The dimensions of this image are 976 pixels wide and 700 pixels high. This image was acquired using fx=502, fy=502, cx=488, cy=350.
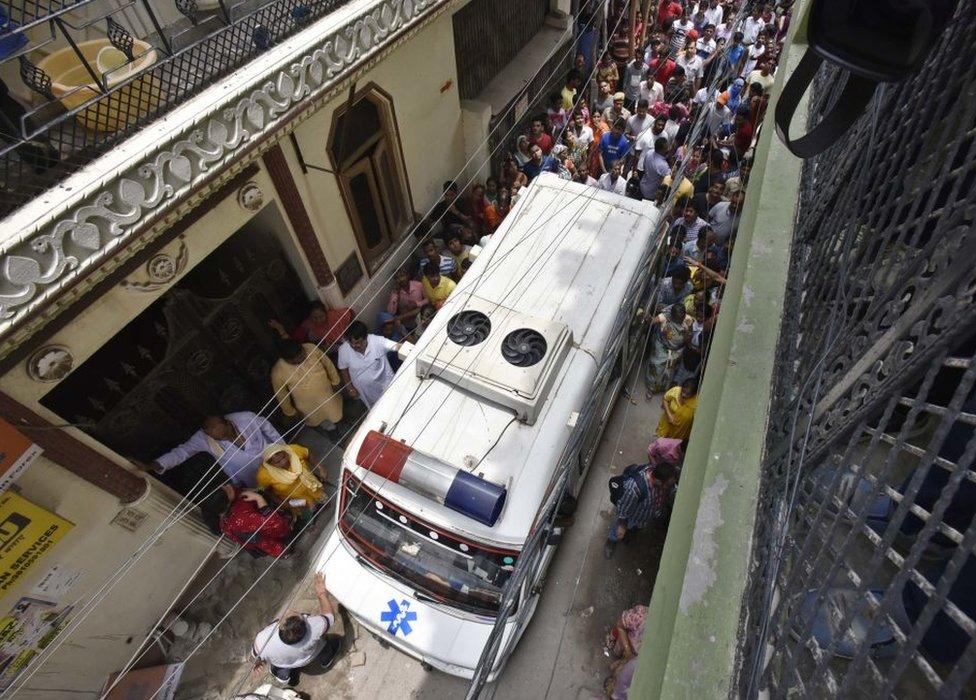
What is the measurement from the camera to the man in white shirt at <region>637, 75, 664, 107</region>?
9617mm

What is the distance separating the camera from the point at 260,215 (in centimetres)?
550

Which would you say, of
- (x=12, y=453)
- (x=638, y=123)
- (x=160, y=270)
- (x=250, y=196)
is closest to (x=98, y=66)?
(x=250, y=196)

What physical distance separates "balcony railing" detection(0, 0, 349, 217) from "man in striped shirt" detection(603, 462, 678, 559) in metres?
5.06

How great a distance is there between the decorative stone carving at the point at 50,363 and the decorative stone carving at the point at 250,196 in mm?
1955

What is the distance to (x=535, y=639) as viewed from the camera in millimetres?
5051

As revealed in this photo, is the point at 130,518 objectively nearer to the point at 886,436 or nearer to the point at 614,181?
the point at 886,436

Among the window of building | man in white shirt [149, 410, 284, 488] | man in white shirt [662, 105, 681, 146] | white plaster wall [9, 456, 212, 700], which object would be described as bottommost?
white plaster wall [9, 456, 212, 700]

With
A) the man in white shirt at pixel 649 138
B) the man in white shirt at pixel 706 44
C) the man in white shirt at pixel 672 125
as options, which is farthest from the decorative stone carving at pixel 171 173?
the man in white shirt at pixel 706 44

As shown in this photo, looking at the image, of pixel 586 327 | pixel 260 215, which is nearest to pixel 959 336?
pixel 586 327

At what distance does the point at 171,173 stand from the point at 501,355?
2.82 meters

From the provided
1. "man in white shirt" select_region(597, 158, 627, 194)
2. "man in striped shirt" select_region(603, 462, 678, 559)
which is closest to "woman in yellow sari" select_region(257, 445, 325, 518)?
"man in striped shirt" select_region(603, 462, 678, 559)

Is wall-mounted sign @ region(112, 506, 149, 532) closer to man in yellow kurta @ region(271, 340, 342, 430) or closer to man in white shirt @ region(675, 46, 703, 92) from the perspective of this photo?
man in yellow kurta @ region(271, 340, 342, 430)

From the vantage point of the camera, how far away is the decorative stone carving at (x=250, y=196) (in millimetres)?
4809

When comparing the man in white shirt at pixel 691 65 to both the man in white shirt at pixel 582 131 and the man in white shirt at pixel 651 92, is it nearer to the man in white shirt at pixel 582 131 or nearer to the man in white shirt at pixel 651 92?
the man in white shirt at pixel 651 92
